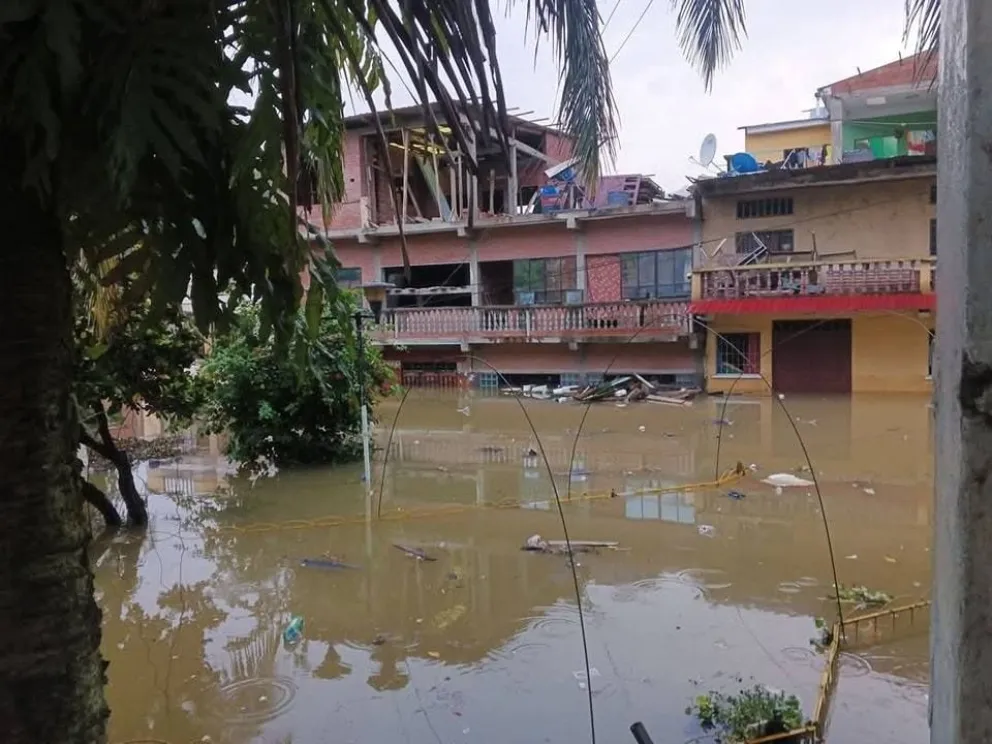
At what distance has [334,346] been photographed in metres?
10.4

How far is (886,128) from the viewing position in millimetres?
20797

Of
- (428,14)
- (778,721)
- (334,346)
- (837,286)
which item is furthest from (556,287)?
(428,14)

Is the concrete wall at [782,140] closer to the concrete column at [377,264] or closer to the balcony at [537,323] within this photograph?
the balcony at [537,323]

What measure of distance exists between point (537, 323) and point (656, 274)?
3373 millimetres

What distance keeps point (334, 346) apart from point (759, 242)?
41.4 feet

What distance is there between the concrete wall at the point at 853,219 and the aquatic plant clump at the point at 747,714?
1659cm

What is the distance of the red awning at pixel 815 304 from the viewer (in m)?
17.0

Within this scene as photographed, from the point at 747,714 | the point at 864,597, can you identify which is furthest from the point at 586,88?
the point at 864,597

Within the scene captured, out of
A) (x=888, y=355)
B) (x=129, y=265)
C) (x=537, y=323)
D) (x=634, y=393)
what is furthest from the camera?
(x=537, y=323)

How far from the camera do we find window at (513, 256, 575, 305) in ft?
70.9

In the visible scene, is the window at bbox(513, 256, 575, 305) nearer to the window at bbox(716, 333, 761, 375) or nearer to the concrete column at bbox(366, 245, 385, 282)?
the concrete column at bbox(366, 245, 385, 282)

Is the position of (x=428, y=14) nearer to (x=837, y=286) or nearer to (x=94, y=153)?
(x=94, y=153)

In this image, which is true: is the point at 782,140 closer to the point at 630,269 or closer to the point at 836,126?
the point at 836,126

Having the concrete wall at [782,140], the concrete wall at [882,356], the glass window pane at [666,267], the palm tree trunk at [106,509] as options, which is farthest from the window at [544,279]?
the palm tree trunk at [106,509]
